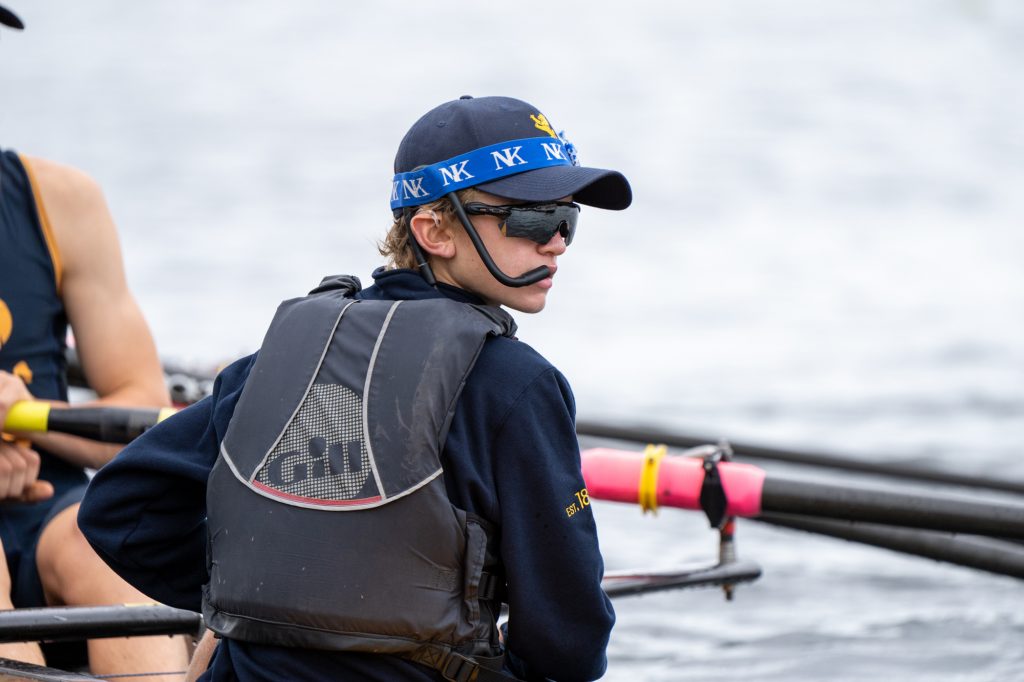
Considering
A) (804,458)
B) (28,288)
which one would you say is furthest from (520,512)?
(804,458)

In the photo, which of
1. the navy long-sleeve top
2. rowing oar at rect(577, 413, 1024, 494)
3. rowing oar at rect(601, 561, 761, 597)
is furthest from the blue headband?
rowing oar at rect(577, 413, 1024, 494)

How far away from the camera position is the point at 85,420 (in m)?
3.08

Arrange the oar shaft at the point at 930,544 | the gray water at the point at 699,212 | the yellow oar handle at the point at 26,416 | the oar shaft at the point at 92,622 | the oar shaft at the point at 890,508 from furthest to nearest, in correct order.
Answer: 1. the gray water at the point at 699,212
2. the oar shaft at the point at 930,544
3. the oar shaft at the point at 890,508
4. the yellow oar handle at the point at 26,416
5. the oar shaft at the point at 92,622

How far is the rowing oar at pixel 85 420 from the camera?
3.02 metres

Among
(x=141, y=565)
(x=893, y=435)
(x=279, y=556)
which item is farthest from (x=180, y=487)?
(x=893, y=435)

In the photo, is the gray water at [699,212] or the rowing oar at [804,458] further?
the rowing oar at [804,458]

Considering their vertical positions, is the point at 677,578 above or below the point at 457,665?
below

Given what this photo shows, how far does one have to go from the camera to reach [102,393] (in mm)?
3352

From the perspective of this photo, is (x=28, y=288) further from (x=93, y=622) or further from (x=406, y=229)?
(x=406, y=229)

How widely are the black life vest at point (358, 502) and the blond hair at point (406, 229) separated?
0.67 feet

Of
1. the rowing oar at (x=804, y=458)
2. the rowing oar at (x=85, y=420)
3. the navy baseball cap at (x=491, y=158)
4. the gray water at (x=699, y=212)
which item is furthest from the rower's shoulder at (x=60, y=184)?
the rowing oar at (x=804, y=458)

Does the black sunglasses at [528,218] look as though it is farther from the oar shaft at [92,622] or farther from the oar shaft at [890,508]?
the oar shaft at [890,508]

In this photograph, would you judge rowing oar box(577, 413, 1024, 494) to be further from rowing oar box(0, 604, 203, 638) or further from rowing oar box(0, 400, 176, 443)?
rowing oar box(0, 604, 203, 638)

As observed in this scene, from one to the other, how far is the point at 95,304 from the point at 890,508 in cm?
196
